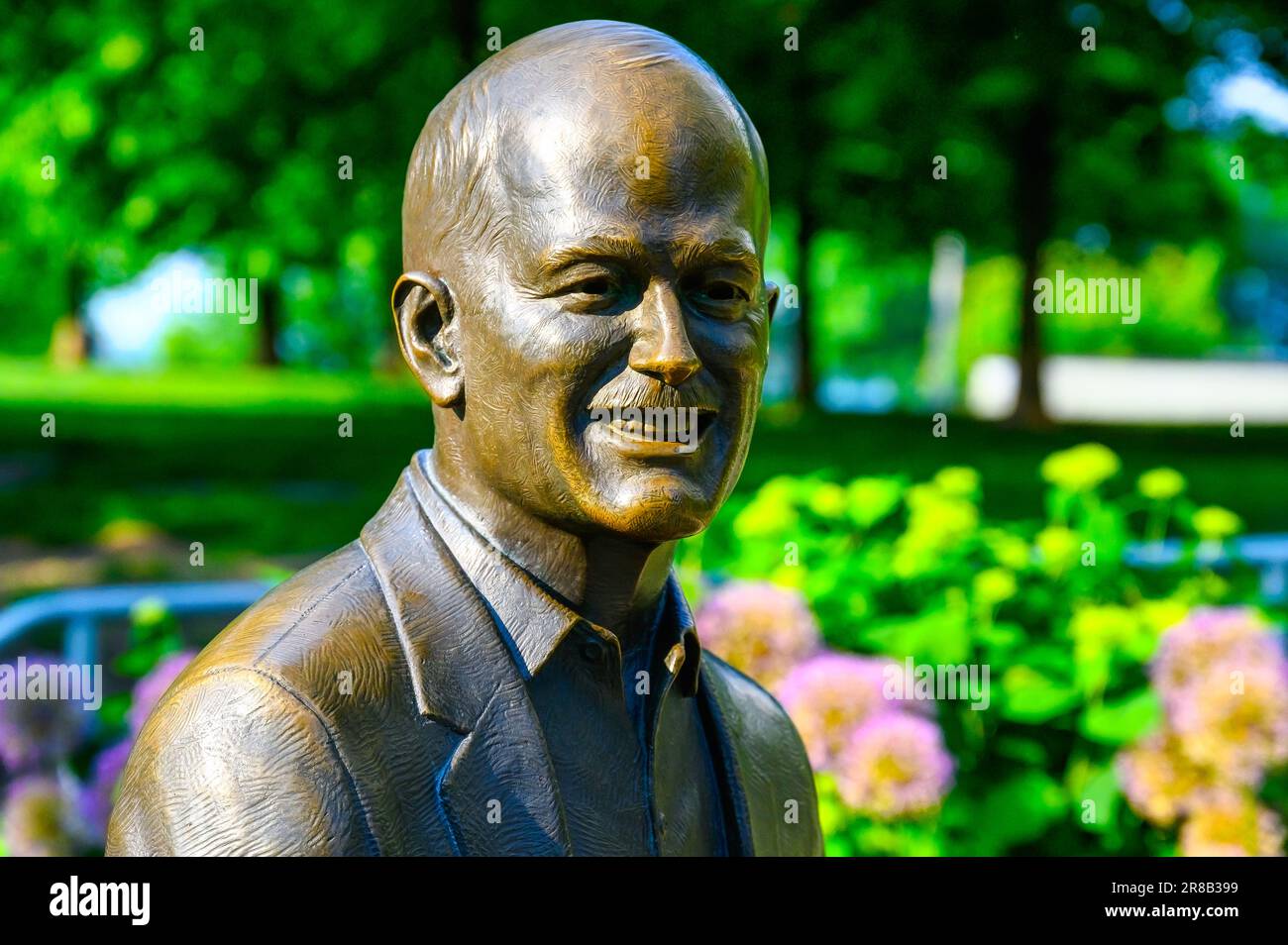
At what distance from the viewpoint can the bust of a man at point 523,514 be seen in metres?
2.07

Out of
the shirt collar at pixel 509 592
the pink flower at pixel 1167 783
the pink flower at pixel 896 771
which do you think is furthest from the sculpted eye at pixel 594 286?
the pink flower at pixel 1167 783

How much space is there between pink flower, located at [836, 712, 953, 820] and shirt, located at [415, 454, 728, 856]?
192 cm

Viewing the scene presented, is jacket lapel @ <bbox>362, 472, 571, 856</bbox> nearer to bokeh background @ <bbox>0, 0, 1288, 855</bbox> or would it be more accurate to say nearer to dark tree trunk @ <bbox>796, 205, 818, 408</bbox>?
bokeh background @ <bbox>0, 0, 1288, 855</bbox>

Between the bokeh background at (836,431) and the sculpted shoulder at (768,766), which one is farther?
the bokeh background at (836,431)

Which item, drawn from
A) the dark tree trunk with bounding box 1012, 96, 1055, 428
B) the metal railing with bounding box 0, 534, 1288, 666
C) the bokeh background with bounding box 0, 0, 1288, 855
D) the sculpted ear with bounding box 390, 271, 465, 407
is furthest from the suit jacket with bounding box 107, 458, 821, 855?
the dark tree trunk with bounding box 1012, 96, 1055, 428

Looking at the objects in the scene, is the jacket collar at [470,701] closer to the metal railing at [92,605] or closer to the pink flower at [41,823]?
the pink flower at [41,823]

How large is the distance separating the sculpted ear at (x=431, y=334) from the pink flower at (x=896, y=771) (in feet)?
7.68

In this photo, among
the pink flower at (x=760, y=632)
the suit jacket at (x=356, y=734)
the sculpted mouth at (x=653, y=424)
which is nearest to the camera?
the suit jacket at (x=356, y=734)

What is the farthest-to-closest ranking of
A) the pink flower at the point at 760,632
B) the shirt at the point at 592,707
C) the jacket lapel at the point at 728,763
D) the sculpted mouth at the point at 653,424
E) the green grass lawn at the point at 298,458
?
the green grass lawn at the point at 298,458, the pink flower at the point at 760,632, the jacket lapel at the point at 728,763, the shirt at the point at 592,707, the sculpted mouth at the point at 653,424

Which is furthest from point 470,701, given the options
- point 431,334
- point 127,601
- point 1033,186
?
point 1033,186

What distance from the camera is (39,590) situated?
9.63 metres
